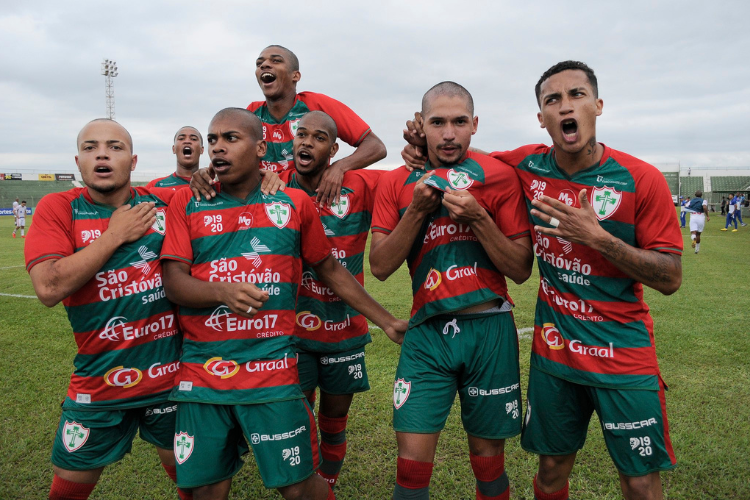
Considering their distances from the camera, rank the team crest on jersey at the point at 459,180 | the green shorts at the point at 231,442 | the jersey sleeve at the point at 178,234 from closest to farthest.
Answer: the green shorts at the point at 231,442 → the jersey sleeve at the point at 178,234 → the team crest on jersey at the point at 459,180

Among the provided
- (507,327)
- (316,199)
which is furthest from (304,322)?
Result: (507,327)

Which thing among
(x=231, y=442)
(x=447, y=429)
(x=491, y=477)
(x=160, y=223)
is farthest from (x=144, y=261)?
(x=447, y=429)

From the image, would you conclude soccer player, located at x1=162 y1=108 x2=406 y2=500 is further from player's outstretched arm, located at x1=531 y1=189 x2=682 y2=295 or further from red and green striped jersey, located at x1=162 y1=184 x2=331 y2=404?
player's outstretched arm, located at x1=531 y1=189 x2=682 y2=295

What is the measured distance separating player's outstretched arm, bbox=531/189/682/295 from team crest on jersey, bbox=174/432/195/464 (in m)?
2.08

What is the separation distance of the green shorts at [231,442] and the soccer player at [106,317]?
451 millimetres

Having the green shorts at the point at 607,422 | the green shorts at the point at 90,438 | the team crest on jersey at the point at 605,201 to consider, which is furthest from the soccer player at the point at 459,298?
the green shorts at the point at 90,438

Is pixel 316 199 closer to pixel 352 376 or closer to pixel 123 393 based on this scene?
pixel 352 376

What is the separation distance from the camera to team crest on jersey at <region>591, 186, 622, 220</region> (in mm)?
2750

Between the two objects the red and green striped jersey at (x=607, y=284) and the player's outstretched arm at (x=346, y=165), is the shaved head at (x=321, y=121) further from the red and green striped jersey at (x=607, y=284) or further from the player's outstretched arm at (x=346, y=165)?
the red and green striped jersey at (x=607, y=284)

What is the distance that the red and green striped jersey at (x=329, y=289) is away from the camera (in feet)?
12.1

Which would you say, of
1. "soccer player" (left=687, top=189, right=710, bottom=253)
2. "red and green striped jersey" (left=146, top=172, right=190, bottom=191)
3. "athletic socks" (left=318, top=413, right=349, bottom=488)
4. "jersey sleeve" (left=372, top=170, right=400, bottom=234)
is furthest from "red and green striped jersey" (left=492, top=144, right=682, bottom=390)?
"soccer player" (left=687, top=189, right=710, bottom=253)

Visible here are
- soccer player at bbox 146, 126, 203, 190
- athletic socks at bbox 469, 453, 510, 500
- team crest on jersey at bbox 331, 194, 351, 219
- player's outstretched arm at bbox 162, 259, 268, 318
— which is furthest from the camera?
soccer player at bbox 146, 126, 203, 190

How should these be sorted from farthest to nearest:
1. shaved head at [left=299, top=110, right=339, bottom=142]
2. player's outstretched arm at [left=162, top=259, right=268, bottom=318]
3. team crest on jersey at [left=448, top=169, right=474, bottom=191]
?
shaved head at [left=299, top=110, right=339, bottom=142] < team crest on jersey at [left=448, top=169, right=474, bottom=191] < player's outstretched arm at [left=162, top=259, right=268, bottom=318]

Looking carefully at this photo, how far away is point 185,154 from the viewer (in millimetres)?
6074
